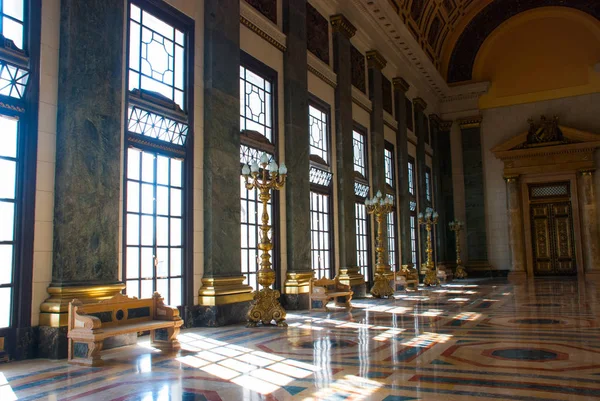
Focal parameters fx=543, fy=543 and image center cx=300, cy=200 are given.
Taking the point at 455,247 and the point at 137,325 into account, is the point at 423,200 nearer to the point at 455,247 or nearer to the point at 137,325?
the point at 455,247

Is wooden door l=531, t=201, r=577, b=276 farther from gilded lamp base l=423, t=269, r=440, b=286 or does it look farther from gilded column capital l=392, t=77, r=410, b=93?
gilded column capital l=392, t=77, r=410, b=93

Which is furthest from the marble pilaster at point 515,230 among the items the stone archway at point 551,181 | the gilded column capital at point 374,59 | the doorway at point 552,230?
the gilded column capital at point 374,59

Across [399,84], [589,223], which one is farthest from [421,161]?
[589,223]

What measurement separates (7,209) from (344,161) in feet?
33.1

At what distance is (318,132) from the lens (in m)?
14.9

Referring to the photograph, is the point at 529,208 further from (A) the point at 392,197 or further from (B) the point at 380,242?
(B) the point at 380,242

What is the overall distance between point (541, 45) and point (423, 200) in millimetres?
9610

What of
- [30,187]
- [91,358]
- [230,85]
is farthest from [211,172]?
[91,358]

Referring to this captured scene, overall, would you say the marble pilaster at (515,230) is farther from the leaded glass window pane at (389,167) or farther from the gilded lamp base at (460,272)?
the leaded glass window pane at (389,167)

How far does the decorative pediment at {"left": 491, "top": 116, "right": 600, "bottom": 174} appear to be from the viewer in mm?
23516

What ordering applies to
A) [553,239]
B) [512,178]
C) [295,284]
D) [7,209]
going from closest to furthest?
[7,209]
[295,284]
[553,239]
[512,178]

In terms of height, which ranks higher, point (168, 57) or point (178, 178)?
point (168, 57)

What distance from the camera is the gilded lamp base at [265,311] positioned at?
30.3 feet

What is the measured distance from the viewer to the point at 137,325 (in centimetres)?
705
